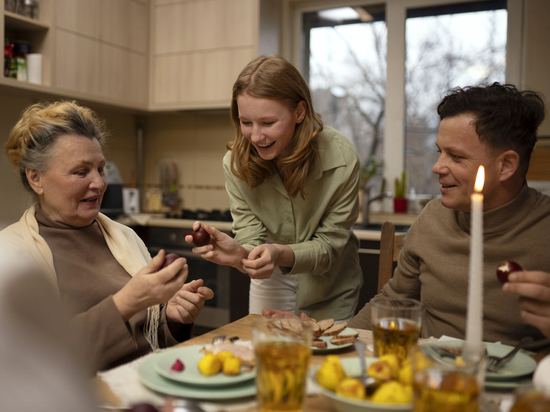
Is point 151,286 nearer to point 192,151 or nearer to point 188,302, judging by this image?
point 188,302

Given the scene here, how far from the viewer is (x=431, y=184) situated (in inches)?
144

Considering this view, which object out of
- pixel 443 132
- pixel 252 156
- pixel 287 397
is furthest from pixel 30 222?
pixel 443 132

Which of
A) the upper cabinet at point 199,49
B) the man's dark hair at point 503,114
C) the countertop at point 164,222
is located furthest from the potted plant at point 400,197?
the man's dark hair at point 503,114

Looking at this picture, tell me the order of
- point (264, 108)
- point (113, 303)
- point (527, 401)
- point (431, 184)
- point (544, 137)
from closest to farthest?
point (527, 401) < point (113, 303) < point (264, 108) < point (544, 137) < point (431, 184)

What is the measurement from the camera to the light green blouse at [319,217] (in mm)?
1796

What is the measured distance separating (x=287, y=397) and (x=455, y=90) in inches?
39.9

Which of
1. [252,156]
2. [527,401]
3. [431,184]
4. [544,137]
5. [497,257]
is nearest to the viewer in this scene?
[527,401]

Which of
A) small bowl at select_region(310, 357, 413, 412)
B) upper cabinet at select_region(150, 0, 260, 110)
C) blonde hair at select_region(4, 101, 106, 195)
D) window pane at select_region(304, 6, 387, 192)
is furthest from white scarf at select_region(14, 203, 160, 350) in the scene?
window pane at select_region(304, 6, 387, 192)

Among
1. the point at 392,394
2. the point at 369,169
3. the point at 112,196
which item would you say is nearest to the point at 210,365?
the point at 392,394

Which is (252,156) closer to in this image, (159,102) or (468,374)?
(468,374)

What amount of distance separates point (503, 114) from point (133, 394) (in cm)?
104

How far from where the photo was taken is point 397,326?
2.97ft

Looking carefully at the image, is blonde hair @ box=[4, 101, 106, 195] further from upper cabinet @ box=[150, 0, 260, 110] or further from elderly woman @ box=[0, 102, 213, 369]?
upper cabinet @ box=[150, 0, 260, 110]

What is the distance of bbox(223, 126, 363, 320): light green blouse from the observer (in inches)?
70.7
